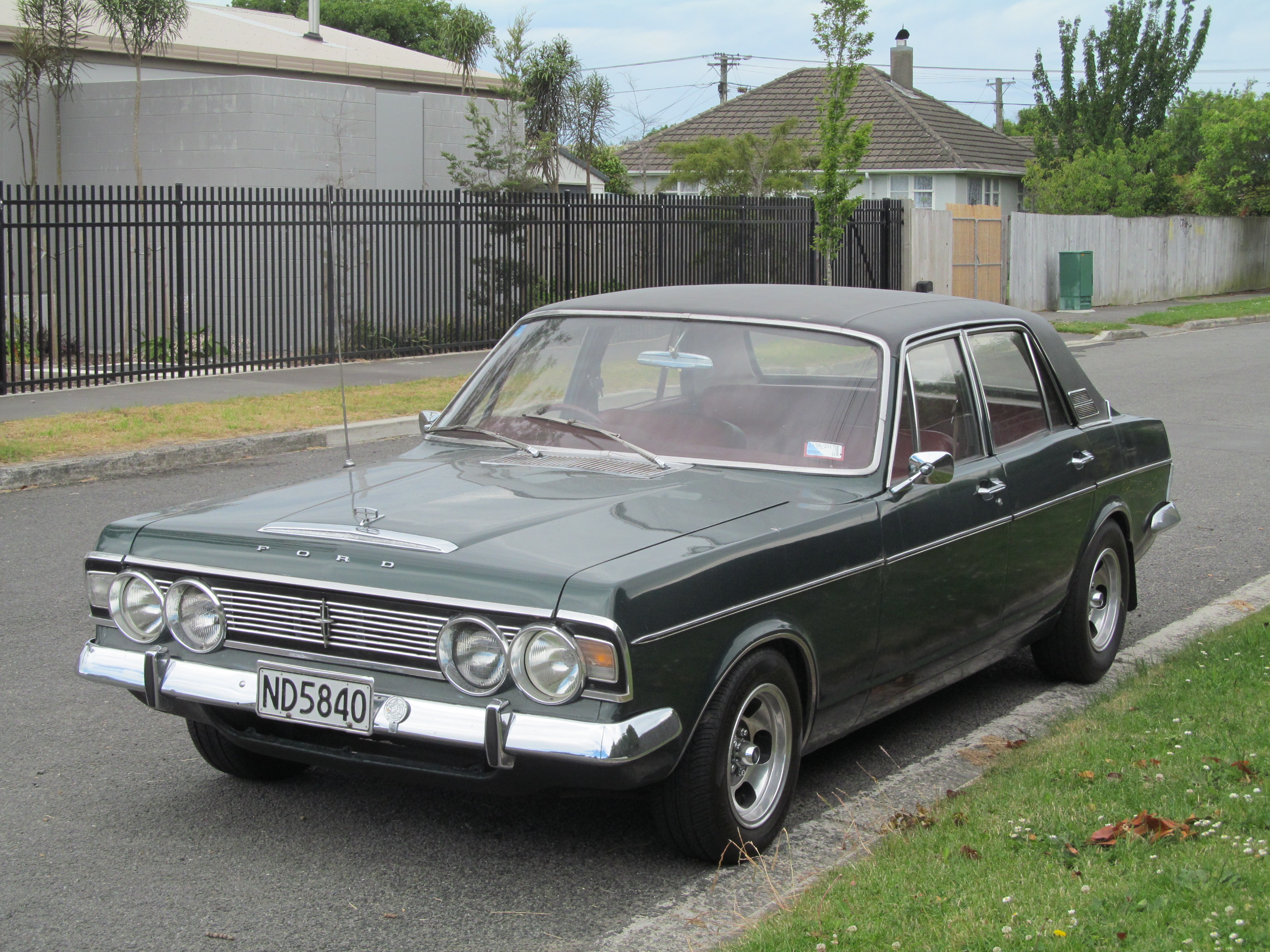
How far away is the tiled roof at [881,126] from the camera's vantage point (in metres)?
41.5

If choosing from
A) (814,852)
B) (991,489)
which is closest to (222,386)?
(991,489)

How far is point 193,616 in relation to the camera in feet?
12.8

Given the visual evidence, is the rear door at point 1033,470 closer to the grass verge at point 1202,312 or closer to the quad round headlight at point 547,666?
the quad round headlight at point 547,666

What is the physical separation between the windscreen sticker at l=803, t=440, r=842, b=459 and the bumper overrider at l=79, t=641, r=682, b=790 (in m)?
1.29

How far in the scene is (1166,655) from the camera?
5.90m

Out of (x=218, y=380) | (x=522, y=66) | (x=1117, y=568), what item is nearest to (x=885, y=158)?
(x=522, y=66)

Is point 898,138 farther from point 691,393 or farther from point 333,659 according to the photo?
point 333,659

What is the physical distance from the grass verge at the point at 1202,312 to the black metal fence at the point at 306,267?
27.2 ft

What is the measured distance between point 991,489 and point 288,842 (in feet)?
8.61

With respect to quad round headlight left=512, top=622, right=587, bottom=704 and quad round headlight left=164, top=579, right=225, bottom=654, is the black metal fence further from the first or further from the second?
quad round headlight left=512, top=622, right=587, bottom=704

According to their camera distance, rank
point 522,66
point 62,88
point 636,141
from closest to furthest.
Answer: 1. point 62,88
2. point 522,66
3. point 636,141

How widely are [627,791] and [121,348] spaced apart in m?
13.3

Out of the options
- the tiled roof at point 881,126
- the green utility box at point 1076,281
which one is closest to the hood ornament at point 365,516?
the green utility box at point 1076,281

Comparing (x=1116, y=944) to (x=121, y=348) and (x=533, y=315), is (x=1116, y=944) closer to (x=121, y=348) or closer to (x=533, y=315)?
(x=533, y=315)
